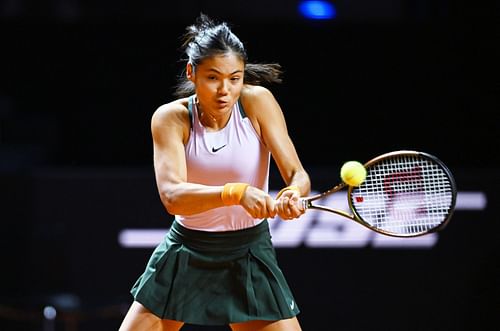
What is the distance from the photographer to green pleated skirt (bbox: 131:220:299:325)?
10.9 feet

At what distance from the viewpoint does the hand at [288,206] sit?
3.06 metres

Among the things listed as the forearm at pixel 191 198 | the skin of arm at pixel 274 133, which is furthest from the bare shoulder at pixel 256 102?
the forearm at pixel 191 198

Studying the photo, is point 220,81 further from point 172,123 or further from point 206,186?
point 206,186

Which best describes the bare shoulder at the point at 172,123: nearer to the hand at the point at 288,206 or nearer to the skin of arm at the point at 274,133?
the skin of arm at the point at 274,133

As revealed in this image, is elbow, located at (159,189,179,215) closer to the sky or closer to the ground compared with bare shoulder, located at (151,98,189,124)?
closer to the ground

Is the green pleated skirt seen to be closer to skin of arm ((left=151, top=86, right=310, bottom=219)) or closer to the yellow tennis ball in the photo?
skin of arm ((left=151, top=86, right=310, bottom=219))

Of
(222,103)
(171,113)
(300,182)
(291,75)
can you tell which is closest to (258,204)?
(300,182)

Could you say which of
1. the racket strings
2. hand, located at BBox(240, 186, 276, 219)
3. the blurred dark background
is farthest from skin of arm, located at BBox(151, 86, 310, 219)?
the blurred dark background

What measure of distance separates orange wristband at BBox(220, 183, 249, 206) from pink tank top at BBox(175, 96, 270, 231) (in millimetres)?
264

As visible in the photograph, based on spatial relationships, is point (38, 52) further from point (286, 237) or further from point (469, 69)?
point (469, 69)

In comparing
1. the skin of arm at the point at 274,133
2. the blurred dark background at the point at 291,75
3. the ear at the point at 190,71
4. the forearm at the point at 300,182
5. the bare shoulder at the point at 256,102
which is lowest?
the forearm at the point at 300,182

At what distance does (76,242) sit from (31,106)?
90cm

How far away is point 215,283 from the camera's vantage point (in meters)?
3.35

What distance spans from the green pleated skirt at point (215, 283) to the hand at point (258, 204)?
0.35 m
